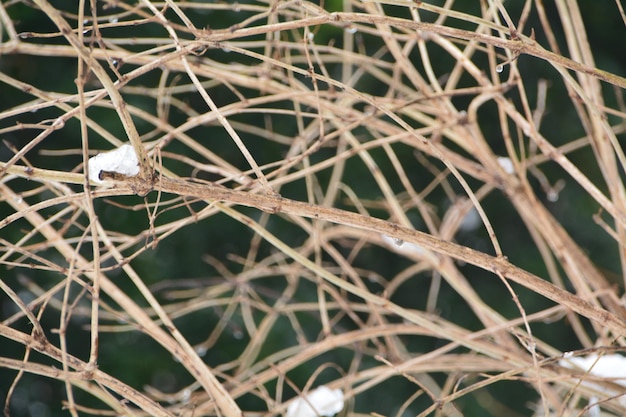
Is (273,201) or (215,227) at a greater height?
(273,201)

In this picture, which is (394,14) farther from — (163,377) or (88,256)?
(163,377)

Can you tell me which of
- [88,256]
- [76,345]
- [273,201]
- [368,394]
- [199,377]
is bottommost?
[368,394]

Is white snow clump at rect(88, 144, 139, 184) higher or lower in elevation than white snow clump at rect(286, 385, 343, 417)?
higher

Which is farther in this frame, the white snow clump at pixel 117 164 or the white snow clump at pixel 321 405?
the white snow clump at pixel 321 405

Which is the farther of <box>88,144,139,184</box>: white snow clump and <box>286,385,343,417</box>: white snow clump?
<box>286,385,343,417</box>: white snow clump

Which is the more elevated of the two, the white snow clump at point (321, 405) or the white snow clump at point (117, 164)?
the white snow clump at point (117, 164)

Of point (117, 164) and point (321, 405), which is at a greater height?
point (117, 164)

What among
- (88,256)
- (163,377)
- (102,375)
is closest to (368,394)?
(163,377)

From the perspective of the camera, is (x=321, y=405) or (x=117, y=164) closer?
(x=117, y=164)
